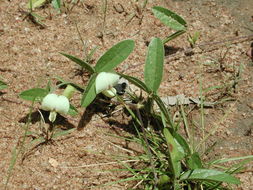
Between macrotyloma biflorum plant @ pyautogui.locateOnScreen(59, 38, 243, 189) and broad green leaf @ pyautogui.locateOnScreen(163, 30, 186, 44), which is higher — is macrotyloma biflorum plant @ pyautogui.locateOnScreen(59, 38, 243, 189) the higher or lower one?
the lower one

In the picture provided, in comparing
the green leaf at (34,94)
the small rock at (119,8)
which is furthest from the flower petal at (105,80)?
the small rock at (119,8)

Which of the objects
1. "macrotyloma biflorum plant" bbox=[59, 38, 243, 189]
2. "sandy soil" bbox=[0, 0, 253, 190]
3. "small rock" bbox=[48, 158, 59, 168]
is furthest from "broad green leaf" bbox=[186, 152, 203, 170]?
"small rock" bbox=[48, 158, 59, 168]

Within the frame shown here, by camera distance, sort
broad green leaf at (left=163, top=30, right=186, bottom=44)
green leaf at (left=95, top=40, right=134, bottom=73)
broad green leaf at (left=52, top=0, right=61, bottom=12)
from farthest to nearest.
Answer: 1. broad green leaf at (left=52, top=0, right=61, bottom=12)
2. broad green leaf at (left=163, top=30, right=186, bottom=44)
3. green leaf at (left=95, top=40, right=134, bottom=73)

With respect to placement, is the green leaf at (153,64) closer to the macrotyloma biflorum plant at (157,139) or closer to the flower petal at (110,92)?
the macrotyloma biflorum plant at (157,139)

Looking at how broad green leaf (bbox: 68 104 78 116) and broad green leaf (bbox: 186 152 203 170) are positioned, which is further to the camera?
broad green leaf (bbox: 68 104 78 116)

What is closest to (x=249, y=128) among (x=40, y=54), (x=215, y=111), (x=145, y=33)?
(x=215, y=111)

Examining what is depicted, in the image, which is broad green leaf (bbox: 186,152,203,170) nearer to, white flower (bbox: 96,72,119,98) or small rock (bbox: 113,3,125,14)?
white flower (bbox: 96,72,119,98)
